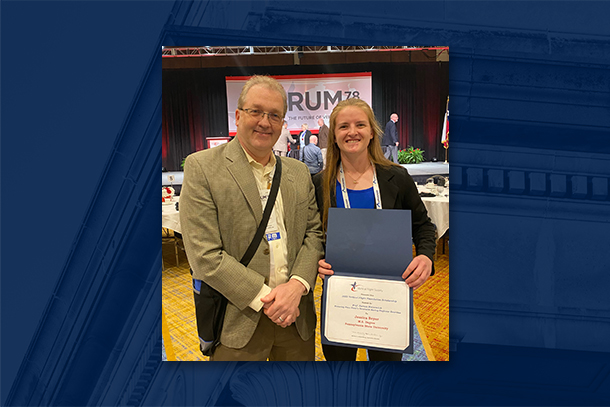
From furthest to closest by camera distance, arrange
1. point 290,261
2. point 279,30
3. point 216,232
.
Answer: point 279,30
point 290,261
point 216,232

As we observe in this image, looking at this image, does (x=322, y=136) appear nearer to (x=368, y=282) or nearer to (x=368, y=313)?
(x=368, y=282)

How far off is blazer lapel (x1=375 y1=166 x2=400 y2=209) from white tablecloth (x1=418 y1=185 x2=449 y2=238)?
0.44 feet

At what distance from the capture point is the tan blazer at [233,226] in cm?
181

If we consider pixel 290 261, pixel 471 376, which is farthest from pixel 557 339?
pixel 290 261

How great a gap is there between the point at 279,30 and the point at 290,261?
3.75 ft

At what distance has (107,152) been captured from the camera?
2.12 metres

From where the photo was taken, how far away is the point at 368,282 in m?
1.99

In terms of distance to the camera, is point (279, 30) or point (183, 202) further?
point (279, 30)

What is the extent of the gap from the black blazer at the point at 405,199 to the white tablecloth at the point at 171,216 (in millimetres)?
670

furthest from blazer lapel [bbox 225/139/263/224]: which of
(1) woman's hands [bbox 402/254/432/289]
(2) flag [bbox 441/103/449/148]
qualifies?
(2) flag [bbox 441/103/449/148]

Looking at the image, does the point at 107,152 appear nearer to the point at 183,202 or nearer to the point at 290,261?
the point at 183,202

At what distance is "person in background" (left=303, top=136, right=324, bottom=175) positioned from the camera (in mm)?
1969

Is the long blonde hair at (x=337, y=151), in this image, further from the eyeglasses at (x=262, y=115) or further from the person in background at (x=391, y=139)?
the eyeglasses at (x=262, y=115)

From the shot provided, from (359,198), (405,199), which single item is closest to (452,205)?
(405,199)
